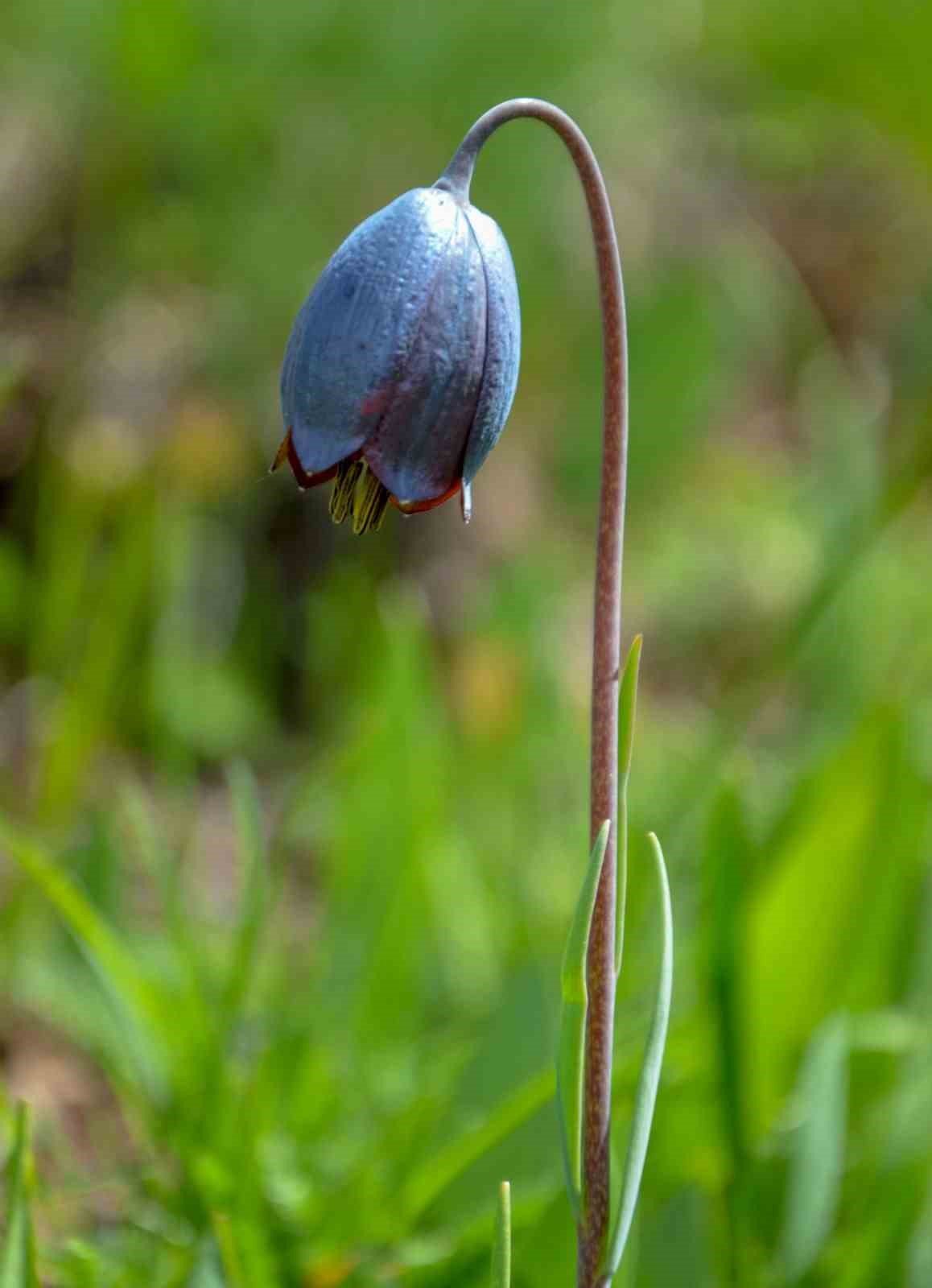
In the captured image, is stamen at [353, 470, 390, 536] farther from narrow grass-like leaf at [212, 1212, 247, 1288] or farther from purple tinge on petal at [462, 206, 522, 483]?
narrow grass-like leaf at [212, 1212, 247, 1288]

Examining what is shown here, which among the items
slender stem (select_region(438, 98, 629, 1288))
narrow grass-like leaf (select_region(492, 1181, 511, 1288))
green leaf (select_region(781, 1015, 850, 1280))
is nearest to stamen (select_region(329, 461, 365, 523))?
slender stem (select_region(438, 98, 629, 1288))

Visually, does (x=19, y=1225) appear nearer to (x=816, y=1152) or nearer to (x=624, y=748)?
(x=624, y=748)

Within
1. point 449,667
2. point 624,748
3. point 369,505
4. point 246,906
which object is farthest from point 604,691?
point 449,667

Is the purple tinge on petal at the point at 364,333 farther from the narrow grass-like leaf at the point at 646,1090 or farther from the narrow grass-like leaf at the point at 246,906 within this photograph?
the narrow grass-like leaf at the point at 246,906

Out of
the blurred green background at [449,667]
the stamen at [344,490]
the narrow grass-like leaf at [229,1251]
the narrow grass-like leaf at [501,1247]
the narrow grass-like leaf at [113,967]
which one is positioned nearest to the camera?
the narrow grass-like leaf at [501,1247]

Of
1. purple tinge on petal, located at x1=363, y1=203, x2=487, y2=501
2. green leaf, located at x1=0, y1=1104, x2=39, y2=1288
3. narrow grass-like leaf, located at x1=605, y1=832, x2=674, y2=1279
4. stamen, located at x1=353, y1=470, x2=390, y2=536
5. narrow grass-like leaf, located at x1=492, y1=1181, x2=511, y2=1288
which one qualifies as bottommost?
green leaf, located at x1=0, y1=1104, x2=39, y2=1288

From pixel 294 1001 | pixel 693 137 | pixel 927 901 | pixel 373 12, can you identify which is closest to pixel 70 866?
Answer: pixel 294 1001

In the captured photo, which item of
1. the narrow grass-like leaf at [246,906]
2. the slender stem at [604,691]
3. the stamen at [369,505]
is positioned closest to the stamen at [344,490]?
the stamen at [369,505]
